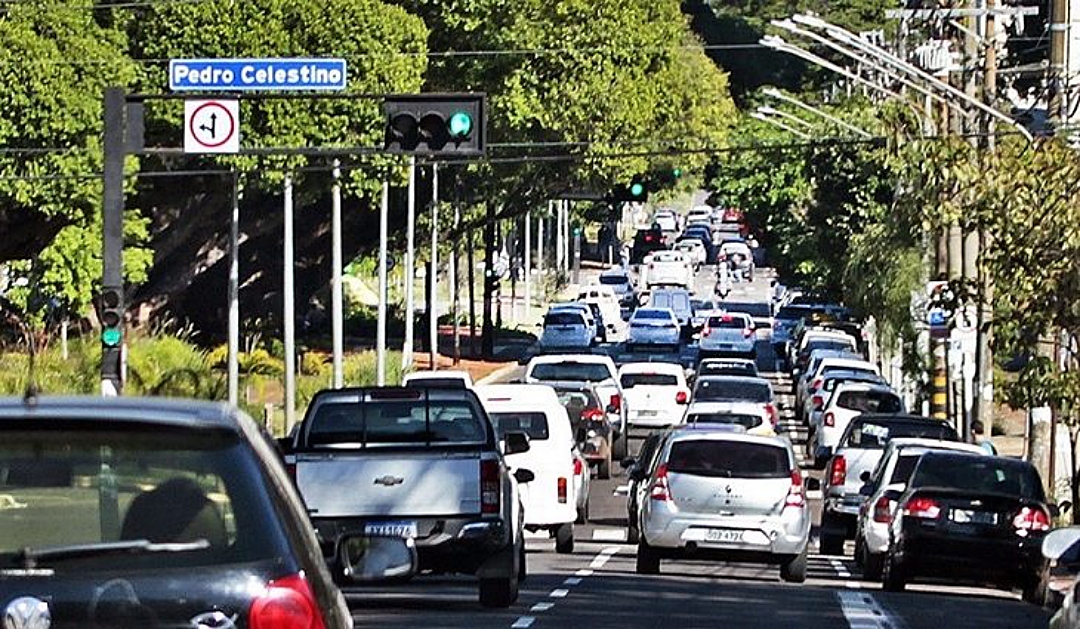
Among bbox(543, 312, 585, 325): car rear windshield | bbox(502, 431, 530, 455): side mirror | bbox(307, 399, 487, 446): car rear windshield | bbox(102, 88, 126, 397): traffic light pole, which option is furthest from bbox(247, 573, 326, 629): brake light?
bbox(543, 312, 585, 325): car rear windshield

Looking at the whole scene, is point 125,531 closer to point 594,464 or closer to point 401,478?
point 401,478

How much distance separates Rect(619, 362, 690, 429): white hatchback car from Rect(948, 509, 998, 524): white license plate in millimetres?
26170

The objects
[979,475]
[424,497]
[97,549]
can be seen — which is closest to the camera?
[97,549]

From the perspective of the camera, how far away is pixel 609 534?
3406 centimetres

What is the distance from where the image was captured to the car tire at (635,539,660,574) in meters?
26.6

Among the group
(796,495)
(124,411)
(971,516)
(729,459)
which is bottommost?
(971,516)

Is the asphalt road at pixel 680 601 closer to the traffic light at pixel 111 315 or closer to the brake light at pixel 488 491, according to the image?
the brake light at pixel 488 491

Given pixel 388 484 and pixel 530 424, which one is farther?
pixel 530 424

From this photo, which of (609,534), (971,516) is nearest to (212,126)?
(609,534)

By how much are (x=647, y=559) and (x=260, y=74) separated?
10.2 m

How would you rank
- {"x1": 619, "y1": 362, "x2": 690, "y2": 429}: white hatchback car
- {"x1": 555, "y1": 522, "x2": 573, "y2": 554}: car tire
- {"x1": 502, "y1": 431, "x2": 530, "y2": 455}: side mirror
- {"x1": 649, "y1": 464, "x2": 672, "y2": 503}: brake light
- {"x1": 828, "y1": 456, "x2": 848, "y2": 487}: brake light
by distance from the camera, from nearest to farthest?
{"x1": 502, "y1": 431, "x2": 530, "y2": 455}: side mirror → {"x1": 649, "y1": 464, "x2": 672, "y2": 503}: brake light → {"x1": 555, "y1": 522, "x2": 573, "y2": 554}: car tire → {"x1": 828, "y1": 456, "x2": 848, "y2": 487}: brake light → {"x1": 619, "y1": 362, "x2": 690, "y2": 429}: white hatchback car

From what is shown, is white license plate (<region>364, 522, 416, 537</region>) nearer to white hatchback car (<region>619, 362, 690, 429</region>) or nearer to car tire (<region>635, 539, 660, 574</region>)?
car tire (<region>635, 539, 660, 574</region>)

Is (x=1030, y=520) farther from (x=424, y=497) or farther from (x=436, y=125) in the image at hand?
(x=436, y=125)

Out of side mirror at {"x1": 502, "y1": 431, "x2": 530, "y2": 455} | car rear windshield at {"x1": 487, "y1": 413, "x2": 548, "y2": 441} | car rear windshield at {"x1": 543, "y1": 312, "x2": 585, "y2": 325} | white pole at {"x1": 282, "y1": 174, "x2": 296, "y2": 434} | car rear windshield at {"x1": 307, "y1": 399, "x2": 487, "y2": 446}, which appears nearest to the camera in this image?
car rear windshield at {"x1": 307, "y1": 399, "x2": 487, "y2": 446}
